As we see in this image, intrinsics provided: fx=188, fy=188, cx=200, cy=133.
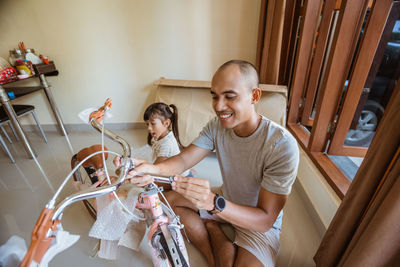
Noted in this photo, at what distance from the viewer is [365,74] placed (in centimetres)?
111

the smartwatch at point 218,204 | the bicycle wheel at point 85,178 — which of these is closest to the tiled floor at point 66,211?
the bicycle wheel at point 85,178

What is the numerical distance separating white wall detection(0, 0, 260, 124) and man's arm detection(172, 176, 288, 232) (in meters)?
2.01

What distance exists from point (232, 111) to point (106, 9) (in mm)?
2238

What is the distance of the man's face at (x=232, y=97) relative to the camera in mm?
785

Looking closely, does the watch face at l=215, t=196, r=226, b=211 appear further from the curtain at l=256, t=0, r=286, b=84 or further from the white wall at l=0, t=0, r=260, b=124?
the white wall at l=0, t=0, r=260, b=124

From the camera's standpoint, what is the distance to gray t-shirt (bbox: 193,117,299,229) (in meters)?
0.76

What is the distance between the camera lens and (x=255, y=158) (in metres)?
0.87

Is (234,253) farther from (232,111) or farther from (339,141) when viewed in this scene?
(339,141)

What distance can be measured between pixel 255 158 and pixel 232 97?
303 mm

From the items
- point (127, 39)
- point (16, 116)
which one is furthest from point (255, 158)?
point (16, 116)

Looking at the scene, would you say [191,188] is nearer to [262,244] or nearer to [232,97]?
[232,97]

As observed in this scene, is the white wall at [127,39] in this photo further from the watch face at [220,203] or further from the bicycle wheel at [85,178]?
the watch face at [220,203]

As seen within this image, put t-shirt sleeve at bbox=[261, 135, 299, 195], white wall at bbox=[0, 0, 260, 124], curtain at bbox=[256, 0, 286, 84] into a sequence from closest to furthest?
t-shirt sleeve at bbox=[261, 135, 299, 195]
curtain at bbox=[256, 0, 286, 84]
white wall at bbox=[0, 0, 260, 124]

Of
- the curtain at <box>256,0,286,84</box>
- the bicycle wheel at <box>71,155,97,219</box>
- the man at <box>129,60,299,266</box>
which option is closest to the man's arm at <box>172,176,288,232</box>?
the man at <box>129,60,299,266</box>
